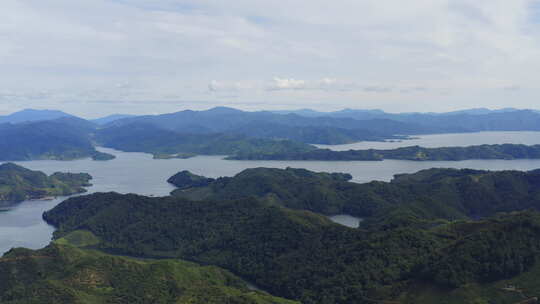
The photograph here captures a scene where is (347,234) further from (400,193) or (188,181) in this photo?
(188,181)

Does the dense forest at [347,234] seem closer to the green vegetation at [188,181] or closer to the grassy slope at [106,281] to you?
the grassy slope at [106,281]

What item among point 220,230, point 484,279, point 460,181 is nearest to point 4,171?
point 220,230

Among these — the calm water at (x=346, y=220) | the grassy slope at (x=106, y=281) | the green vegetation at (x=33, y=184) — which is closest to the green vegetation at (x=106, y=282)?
the grassy slope at (x=106, y=281)

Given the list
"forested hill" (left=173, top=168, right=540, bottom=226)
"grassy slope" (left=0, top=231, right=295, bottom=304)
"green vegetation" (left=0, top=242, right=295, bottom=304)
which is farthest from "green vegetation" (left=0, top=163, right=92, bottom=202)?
"green vegetation" (left=0, top=242, right=295, bottom=304)

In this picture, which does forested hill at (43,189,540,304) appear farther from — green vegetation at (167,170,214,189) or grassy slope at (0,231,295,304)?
green vegetation at (167,170,214,189)

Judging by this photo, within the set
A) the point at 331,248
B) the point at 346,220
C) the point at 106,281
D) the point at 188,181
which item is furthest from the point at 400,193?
the point at 106,281

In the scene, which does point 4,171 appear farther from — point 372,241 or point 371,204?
point 372,241
